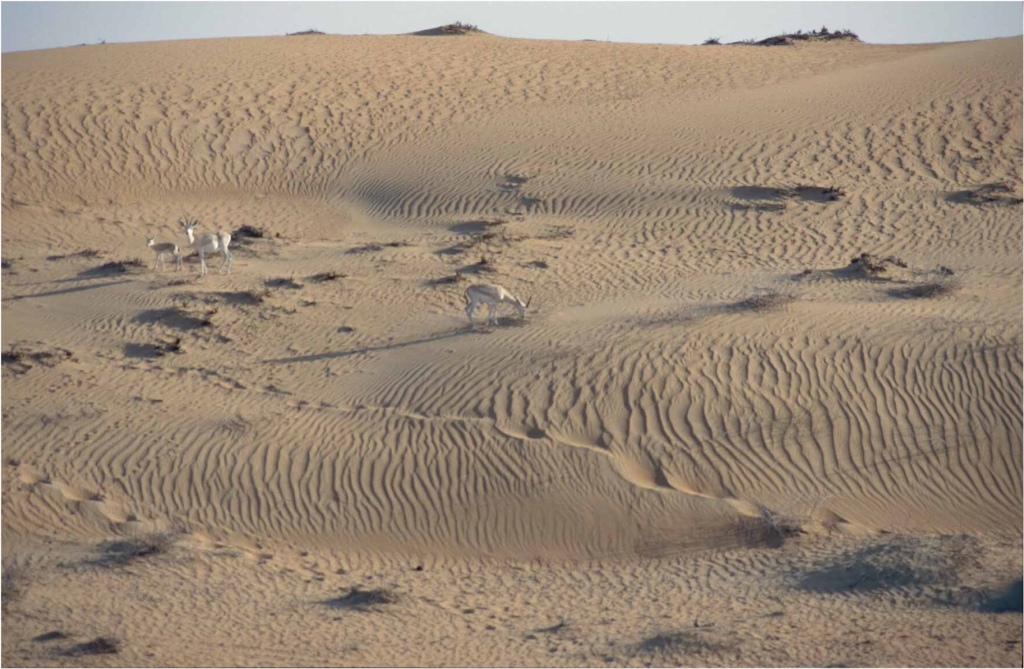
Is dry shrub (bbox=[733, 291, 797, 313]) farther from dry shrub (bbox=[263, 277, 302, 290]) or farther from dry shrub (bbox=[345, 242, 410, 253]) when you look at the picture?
dry shrub (bbox=[263, 277, 302, 290])

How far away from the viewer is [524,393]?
1438cm

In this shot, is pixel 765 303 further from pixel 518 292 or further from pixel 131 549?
pixel 131 549

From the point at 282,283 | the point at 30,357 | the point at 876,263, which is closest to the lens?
the point at 30,357

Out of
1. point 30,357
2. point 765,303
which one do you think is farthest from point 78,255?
point 765,303

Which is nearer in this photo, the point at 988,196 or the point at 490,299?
the point at 490,299

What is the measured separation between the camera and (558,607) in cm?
1132

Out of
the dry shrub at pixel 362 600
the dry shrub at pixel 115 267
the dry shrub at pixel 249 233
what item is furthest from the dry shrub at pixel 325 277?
the dry shrub at pixel 362 600

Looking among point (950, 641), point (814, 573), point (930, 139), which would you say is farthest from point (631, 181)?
point (950, 641)

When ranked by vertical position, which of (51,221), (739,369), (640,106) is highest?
(640,106)

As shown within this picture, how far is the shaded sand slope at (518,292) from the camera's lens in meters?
13.0

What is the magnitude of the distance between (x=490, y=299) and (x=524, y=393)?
7.63 feet

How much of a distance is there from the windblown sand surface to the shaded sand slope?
64 mm

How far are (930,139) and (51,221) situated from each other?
19.3 meters

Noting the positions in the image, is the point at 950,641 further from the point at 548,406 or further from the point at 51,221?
the point at 51,221
